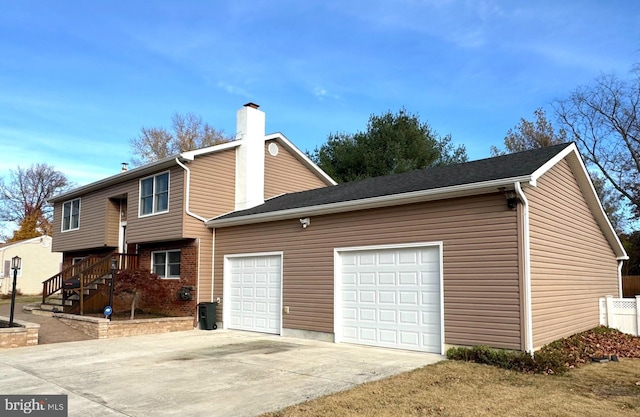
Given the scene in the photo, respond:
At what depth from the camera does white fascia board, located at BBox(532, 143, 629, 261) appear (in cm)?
957

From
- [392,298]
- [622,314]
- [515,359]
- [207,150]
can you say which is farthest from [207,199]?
[622,314]

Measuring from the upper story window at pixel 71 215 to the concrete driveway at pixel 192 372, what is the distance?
33.1 ft

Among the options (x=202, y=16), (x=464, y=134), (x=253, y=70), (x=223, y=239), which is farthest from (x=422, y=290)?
(x=464, y=134)

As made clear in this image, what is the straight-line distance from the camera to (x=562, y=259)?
10.2m

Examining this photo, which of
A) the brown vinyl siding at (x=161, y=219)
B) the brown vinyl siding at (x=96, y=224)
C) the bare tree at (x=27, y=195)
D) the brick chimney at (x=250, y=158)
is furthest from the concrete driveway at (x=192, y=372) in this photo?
the bare tree at (x=27, y=195)

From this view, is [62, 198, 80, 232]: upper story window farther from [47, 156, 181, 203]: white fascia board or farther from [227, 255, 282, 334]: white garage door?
[227, 255, 282, 334]: white garage door

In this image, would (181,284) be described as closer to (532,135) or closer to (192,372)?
(192,372)

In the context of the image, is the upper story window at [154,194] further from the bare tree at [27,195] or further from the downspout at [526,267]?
the bare tree at [27,195]

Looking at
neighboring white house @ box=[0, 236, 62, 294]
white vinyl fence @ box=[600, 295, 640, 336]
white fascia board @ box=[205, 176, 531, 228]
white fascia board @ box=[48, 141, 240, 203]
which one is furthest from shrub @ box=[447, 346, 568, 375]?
neighboring white house @ box=[0, 236, 62, 294]

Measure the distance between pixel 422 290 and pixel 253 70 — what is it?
35.1 ft

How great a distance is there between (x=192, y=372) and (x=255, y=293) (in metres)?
5.64

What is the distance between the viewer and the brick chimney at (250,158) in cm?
1590

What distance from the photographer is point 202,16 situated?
13352mm

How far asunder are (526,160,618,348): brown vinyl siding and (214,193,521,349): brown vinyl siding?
52 centimetres
